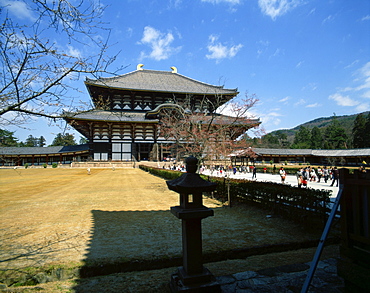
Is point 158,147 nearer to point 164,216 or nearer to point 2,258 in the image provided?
point 164,216

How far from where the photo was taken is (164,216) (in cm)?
786

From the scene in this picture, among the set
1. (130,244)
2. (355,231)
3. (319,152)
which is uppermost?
(319,152)

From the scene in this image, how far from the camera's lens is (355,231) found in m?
2.51

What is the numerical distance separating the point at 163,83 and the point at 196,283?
43.2 m

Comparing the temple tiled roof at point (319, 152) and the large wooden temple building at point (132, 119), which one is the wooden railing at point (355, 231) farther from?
the temple tiled roof at point (319, 152)

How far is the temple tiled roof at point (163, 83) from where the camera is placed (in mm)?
39216

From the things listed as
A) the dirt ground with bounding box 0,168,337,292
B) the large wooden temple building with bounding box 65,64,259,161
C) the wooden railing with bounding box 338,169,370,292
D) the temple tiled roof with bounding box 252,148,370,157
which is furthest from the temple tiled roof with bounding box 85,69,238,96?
the wooden railing with bounding box 338,169,370,292

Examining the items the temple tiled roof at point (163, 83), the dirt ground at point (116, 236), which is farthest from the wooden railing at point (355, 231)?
the temple tiled roof at point (163, 83)

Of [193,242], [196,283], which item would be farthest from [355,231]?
[196,283]

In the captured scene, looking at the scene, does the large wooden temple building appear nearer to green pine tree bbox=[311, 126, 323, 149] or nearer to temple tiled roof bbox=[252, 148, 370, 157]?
temple tiled roof bbox=[252, 148, 370, 157]

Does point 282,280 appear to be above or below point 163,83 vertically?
below

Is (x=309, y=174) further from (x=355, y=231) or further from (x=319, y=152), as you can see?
(x=319, y=152)

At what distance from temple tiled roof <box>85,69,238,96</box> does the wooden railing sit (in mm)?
36568

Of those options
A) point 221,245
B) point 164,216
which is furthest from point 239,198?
point 221,245
